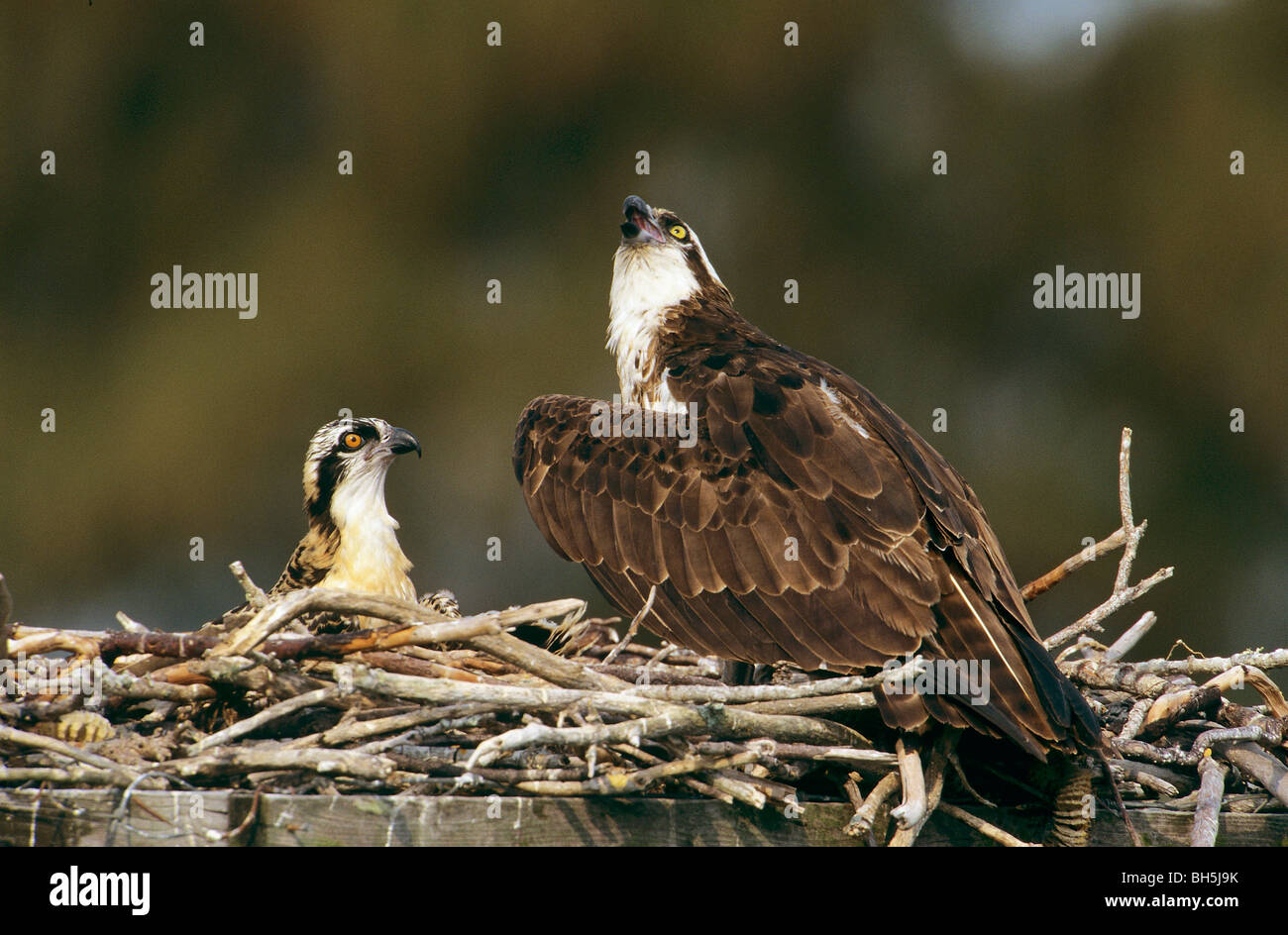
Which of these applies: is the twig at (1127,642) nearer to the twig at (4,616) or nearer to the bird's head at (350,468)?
the bird's head at (350,468)

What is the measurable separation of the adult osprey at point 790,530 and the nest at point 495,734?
185mm

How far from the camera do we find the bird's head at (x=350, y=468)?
4484 millimetres

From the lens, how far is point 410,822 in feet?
8.50

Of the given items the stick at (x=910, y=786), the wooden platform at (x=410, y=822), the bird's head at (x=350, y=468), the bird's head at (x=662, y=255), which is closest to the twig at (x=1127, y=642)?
the wooden platform at (x=410, y=822)

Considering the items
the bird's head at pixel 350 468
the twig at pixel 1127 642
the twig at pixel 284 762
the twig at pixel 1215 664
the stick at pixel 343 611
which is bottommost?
the twig at pixel 284 762

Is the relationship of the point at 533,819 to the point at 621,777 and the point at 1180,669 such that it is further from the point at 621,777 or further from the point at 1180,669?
the point at 1180,669

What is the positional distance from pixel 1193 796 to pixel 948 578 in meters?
0.74

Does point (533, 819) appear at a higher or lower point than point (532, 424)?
lower

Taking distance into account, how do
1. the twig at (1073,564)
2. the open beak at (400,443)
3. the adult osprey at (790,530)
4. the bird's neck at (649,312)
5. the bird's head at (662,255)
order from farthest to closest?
the bird's head at (662,255)
the open beak at (400,443)
the bird's neck at (649,312)
the twig at (1073,564)
the adult osprey at (790,530)

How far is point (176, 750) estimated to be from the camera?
2898mm

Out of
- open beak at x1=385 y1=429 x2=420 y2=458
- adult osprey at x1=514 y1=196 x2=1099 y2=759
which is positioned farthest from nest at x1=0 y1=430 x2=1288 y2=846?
open beak at x1=385 y1=429 x2=420 y2=458

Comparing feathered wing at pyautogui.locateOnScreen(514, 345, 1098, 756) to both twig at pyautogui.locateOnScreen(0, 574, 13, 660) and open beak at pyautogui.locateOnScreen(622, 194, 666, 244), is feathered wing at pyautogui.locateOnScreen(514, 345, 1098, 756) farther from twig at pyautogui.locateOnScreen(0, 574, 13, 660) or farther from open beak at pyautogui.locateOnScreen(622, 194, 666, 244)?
twig at pyautogui.locateOnScreen(0, 574, 13, 660)

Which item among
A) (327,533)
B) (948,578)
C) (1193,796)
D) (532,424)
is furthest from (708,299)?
(1193,796)

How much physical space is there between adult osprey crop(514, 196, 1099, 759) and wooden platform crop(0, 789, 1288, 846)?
344mm
